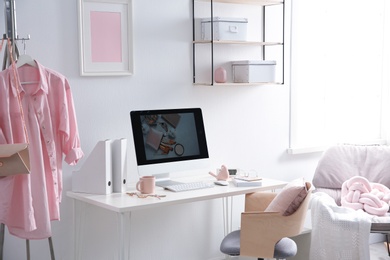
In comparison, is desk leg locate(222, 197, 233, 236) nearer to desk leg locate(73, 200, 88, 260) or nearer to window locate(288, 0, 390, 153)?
window locate(288, 0, 390, 153)

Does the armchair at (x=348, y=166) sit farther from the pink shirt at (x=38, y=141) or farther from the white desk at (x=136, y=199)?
the pink shirt at (x=38, y=141)

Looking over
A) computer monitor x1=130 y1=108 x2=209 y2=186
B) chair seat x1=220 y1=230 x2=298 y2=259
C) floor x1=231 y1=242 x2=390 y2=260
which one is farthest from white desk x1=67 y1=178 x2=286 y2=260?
floor x1=231 y1=242 x2=390 y2=260

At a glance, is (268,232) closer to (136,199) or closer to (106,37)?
(136,199)

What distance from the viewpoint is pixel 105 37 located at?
12.0 ft

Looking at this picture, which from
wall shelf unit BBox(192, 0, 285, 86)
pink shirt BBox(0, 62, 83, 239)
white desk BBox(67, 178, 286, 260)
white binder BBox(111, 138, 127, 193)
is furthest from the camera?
wall shelf unit BBox(192, 0, 285, 86)

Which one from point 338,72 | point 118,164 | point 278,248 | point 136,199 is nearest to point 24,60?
point 118,164

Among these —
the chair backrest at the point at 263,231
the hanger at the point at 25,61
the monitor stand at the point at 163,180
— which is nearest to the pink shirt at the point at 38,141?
the hanger at the point at 25,61

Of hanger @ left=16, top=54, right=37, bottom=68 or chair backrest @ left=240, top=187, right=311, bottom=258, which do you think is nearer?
hanger @ left=16, top=54, right=37, bottom=68

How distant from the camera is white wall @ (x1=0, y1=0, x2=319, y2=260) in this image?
11.6 ft

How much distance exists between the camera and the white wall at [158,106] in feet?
11.6

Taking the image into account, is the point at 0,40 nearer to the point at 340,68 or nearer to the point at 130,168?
the point at 130,168

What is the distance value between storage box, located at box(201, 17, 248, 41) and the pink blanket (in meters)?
1.17

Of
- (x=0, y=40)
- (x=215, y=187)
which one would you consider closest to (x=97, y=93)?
(x=0, y=40)

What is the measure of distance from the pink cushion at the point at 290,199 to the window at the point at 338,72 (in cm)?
127
